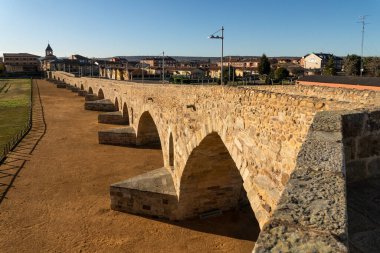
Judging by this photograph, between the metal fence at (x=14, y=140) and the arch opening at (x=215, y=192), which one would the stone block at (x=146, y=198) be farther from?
the metal fence at (x=14, y=140)

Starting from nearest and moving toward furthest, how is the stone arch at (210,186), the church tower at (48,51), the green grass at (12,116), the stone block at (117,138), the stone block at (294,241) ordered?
the stone block at (294,241) < the stone arch at (210,186) < the stone block at (117,138) < the green grass at (12,116) < the church tower at (48,51)

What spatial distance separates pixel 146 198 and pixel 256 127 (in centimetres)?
849

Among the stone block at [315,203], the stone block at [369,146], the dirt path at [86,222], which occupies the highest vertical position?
the stone block at [369,146]

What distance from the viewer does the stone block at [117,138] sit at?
26125mm

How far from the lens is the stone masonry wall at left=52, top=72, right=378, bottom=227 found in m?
6.36

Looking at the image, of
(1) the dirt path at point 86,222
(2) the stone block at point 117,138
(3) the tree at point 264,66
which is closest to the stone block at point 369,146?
(1) the dirt path at point 86,222

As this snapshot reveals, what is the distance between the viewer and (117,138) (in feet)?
86.3

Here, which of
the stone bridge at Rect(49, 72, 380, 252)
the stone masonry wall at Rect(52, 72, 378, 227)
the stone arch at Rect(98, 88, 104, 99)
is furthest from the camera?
the stone arch at Rect(98, 88, 104, 99)

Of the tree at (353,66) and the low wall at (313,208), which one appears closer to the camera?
the low wall at (313,208)

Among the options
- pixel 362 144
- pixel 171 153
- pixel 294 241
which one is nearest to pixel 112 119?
pixel 171 153

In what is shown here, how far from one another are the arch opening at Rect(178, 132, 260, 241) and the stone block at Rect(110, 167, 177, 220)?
1.92 feet

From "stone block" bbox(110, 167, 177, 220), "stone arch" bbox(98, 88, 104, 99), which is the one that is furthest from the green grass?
"stone block" bbox(110, 167, 177, 220)

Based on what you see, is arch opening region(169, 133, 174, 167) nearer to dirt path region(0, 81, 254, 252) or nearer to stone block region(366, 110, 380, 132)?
dirt path region(0, 81, 254, 252)

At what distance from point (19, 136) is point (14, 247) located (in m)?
18.0
